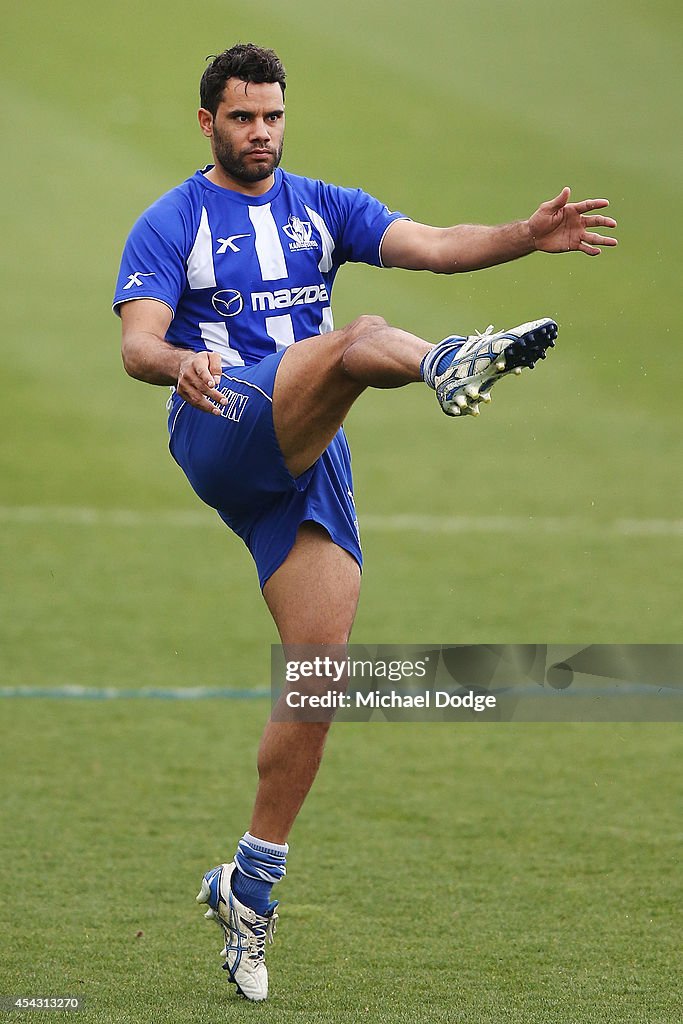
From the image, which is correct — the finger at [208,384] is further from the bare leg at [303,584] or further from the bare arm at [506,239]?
the bare arm at [506,239]

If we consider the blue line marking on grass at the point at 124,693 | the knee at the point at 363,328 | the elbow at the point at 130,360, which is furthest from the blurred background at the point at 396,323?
the knee at the point at 363,328

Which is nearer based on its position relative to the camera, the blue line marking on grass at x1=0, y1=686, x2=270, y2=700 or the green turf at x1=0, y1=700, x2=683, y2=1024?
the green turf at x1=0, y1=700, x2=683, y2=1024

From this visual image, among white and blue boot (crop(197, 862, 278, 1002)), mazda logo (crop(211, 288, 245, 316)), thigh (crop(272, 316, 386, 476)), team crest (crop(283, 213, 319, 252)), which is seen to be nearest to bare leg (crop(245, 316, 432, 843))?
thigh (crop(272, 316, 386, 476))

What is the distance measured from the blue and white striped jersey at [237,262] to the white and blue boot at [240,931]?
4.57 feet

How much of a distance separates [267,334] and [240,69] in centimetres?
71

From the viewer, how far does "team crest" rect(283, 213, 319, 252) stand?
4.37 metres

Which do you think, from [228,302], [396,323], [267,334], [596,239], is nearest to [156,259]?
[228,302]

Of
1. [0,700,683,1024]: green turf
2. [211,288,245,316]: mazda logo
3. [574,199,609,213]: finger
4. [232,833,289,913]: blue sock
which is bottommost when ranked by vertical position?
[0,700,683,1024]: green turf

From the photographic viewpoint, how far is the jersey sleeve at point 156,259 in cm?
412

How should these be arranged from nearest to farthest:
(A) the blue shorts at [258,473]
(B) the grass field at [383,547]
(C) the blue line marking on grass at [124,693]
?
(A) the blue shorts at [258,473] < (B) the grass field at [383,547] < (C) the blue line marking on grass at [124,693]

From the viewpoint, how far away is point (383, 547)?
984cm

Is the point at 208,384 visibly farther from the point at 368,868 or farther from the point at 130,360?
the point at 368,868

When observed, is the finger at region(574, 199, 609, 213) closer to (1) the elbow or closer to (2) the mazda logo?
(2) the mazda logo

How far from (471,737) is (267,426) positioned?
9.45 feet
